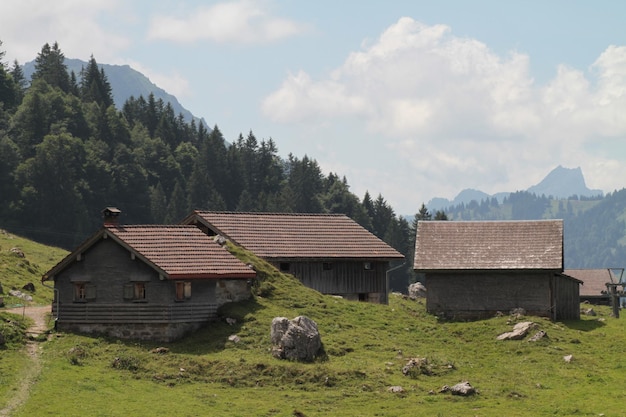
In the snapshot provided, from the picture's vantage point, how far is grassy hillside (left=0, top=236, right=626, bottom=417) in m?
39.1

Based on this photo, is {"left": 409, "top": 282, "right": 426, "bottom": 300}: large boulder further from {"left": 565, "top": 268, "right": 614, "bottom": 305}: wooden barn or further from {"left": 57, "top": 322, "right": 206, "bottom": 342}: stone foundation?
{"left": 57, "top": 322, "right": 206, "bottom": 342}: stone foundation

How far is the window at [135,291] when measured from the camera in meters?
49.7

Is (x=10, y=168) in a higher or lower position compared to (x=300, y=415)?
higher

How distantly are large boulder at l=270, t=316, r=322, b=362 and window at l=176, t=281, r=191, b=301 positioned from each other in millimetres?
6086

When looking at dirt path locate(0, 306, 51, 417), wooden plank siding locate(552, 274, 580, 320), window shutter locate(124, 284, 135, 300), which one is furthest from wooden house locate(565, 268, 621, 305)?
dirt path locate(0, 306, 51, 417)

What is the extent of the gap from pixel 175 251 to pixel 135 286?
9.91 feet

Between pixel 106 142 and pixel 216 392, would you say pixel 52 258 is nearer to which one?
pixel 216 392

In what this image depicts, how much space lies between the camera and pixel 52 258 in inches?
3580

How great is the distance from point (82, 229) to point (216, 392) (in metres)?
109

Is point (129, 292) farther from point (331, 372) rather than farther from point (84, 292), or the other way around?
→ point (331, 372)

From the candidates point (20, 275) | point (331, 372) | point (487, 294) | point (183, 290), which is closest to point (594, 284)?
point (487, 294)

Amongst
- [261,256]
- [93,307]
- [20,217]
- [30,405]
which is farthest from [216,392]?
[20,217]

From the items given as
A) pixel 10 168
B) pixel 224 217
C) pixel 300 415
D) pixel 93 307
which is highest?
pixel 10 168

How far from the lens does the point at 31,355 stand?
45.2m
